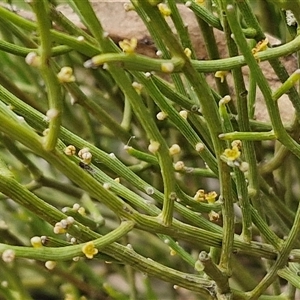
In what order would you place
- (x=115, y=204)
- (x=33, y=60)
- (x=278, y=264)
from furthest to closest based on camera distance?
(x=278, y=264)
(x=115, y=204)
(x=33, y=60)

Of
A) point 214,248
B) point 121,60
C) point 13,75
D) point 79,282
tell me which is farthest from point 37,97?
point 121,60

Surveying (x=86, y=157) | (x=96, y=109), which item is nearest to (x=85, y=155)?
(x=86, y=157)

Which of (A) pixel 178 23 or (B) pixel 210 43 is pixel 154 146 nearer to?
(A) pixel 178 23

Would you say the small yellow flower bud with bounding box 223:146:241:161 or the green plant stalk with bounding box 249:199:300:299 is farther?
the green plant stalk with bounding box 249:199:300:299

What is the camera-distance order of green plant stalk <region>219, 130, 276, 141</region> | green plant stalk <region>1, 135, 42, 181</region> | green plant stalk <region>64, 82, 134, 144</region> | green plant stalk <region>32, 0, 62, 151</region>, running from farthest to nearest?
green plant stalk <region>1, 135, 42, 181</region>, green plant stalk <region>64, 82, 134, 144</region>, green plant stalk <region>219, 130, 276, 141</region>, green plant stalk <region>32, 0, 62, 151</region>

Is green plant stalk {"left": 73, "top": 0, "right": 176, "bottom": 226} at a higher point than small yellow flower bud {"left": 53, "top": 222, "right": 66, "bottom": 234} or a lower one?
higher

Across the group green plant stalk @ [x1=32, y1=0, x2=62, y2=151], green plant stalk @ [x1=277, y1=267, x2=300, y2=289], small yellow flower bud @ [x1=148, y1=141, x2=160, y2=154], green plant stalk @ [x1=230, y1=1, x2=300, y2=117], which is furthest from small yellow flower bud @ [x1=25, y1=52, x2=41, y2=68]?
green plant stalk @ [x1=277, y1=267, x2=300, y2=289]

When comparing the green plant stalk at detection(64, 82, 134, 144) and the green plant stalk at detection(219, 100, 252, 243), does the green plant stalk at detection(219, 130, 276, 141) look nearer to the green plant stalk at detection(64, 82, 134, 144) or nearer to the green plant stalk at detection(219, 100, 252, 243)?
the green plant stalk at detection(219, 100, 252, 243)

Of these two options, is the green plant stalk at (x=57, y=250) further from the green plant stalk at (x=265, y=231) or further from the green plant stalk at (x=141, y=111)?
the green plant stalk at (x=265, y=231)

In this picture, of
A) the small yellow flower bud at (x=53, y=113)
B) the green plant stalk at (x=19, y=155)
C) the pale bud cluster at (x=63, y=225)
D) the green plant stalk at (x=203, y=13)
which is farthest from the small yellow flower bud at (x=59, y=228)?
the green plant stalk at (x=19, y=155)
